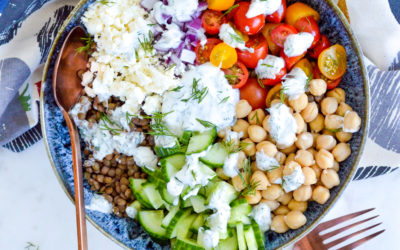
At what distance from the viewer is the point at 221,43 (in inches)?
80.8

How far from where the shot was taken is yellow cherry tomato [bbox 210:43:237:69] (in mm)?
2035

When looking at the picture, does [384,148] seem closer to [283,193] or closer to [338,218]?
[338,218]

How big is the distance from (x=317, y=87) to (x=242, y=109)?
330 millimetres

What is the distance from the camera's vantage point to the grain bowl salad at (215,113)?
2008mm

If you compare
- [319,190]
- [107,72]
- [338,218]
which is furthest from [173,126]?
[338,218]

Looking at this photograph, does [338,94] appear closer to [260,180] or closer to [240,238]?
[260,180]

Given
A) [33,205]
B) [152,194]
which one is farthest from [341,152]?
[33,205]

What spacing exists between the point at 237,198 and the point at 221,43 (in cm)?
68

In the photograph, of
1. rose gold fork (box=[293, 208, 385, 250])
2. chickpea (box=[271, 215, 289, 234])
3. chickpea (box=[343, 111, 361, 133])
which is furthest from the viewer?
rose gold fork (box=[293, 208, 385, 250])

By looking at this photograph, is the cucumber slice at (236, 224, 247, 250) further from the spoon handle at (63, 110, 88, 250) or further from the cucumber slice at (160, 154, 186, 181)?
the spoon handle at (63, 110, 88, 250)

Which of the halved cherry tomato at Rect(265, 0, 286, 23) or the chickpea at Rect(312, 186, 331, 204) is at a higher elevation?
the halved cherry tomato at Rect(265, 0, 286, 23)

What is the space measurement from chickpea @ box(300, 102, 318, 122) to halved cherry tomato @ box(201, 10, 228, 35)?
0.52 metres

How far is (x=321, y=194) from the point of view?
1994mm

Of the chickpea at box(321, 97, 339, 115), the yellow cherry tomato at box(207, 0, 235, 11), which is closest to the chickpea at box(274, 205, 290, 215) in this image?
the chickpea at box(321, 97, 339, 115)
